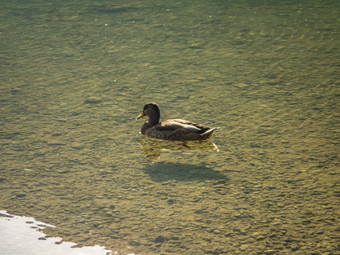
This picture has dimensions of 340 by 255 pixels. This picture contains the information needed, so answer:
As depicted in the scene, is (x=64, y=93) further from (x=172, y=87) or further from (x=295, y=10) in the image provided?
(x=295, y=10)

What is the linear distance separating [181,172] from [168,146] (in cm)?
53

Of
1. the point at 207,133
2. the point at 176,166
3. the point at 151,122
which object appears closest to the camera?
the point at 176,166

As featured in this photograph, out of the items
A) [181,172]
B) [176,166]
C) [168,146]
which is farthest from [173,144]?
[181,172]

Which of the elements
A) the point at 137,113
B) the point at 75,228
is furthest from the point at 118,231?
the point at 137,113

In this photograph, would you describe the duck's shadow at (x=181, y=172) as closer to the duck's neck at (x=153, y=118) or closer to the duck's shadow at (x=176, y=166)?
the duck's shadow at (x=176, y=166)

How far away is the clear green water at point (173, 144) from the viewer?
2.73m

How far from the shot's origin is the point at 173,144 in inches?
151

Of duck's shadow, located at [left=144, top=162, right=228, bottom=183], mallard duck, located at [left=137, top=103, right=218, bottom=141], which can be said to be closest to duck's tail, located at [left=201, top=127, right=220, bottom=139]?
mallard duck, located at [left=137, top=103, right=218, bottom=141]

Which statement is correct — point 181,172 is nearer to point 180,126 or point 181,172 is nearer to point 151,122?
point 180,126

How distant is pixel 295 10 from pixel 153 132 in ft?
14.0

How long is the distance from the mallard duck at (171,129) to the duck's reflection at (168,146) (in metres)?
0.04

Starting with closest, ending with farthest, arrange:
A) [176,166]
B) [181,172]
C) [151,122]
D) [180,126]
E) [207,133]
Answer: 1. [181,172]
2. [176,166]
3. [207,133]
4. [180,126]
5. [151,122]

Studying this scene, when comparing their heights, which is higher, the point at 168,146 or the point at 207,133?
the point at 207,133

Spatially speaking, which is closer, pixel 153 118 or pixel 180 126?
pixel 180 126
